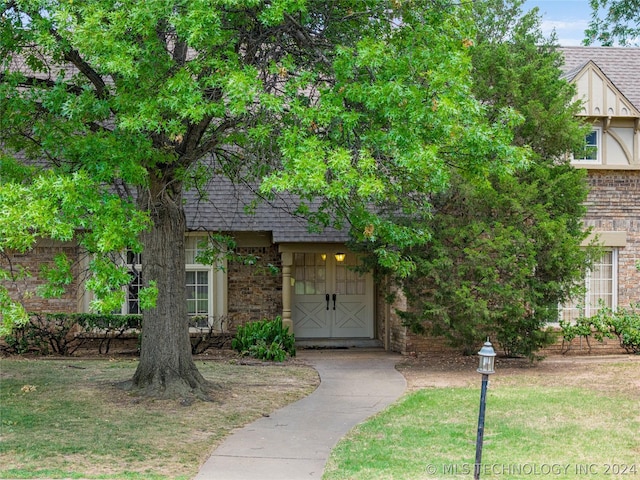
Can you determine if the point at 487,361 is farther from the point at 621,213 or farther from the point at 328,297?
the point at 328,297

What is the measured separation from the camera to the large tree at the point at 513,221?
14.0 metres

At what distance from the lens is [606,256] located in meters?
17.2

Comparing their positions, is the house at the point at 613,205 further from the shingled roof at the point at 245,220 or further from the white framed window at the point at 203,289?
the white framed window at the point at 203,289

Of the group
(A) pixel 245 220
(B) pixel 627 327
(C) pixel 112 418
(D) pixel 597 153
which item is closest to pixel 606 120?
(D) pixel 597 153

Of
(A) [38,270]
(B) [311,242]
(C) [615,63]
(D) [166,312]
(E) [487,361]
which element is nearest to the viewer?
(E) [487,361]

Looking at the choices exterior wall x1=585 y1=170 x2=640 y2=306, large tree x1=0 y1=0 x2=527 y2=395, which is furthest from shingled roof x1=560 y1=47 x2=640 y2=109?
large tree x1=0 y1=0 x2=527 y2=395

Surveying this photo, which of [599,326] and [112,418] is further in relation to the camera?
[599,326]

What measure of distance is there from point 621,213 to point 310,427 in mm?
10444

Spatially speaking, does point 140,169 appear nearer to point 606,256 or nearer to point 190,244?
point 190,244

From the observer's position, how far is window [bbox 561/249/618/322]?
1708cm

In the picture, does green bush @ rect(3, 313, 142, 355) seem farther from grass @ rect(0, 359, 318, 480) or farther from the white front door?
the white front door

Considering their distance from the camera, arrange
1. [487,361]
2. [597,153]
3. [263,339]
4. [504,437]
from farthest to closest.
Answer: [597,153], [263,339], [504,437], [487,361]

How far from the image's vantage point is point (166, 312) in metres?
11.5

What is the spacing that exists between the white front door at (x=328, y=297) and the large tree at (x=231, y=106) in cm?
791
